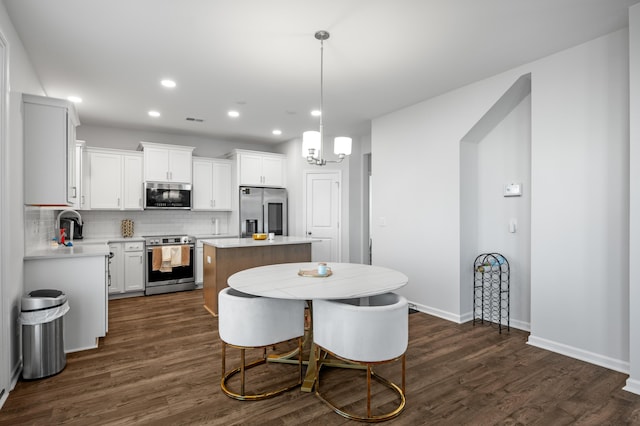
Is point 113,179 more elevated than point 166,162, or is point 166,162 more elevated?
point 166,162

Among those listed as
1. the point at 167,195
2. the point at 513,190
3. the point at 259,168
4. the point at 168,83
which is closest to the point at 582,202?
the point at 513,190

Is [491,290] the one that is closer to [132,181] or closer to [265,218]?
[265,218]

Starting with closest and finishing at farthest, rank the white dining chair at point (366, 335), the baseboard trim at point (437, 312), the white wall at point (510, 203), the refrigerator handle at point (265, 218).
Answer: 1. the white dining chair at point (366, 335)
2. the white wall at point (510, 203)
3. the baseboard trim at point (437, 312)
4. the refrigerator handle at point (265, 218)

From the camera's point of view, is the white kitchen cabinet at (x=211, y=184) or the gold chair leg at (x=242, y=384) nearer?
the gold chair leg at (x=242, y=384)

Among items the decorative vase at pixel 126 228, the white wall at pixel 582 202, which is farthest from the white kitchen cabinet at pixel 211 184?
the white wall at pixel 582 202

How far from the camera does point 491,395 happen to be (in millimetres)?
2363

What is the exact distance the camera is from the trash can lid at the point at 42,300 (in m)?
2.58

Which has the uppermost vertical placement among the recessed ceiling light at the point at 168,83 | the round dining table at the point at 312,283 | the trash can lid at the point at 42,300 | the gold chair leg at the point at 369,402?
the recessed ceiling light at the point at 168,83

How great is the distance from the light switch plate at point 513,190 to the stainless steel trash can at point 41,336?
4.31 meters

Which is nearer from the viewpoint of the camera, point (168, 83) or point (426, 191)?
point (168, 83)

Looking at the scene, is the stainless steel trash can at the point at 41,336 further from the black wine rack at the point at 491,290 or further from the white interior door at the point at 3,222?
the black wine rack at the point at 491,290

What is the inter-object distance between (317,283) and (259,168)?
419cm

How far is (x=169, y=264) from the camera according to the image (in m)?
5.30

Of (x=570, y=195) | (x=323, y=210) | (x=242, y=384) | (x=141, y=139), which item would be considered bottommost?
(x=242, y=384)
